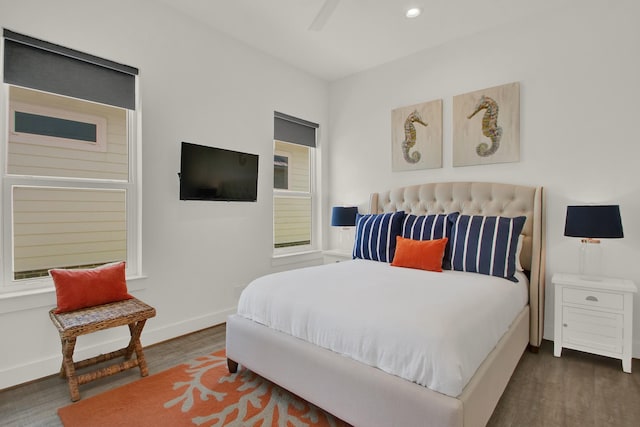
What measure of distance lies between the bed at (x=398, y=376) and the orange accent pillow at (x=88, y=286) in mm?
869

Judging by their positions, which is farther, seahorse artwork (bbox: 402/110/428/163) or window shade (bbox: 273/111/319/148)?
window shade (bbox: 273/111/319/148)

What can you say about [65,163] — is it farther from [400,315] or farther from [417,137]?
[417,137]

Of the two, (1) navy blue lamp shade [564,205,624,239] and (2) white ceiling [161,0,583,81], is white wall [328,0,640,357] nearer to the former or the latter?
(2) white ceiling [161,0,583,81]

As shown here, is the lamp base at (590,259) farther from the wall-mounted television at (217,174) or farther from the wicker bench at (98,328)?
the wicker bench at (98,328)

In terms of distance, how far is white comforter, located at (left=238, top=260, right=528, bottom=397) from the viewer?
1434 millimetres

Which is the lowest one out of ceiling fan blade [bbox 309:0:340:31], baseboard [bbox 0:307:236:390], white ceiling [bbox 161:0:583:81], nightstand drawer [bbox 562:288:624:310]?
baseboard [bbox 0:307:236:390]

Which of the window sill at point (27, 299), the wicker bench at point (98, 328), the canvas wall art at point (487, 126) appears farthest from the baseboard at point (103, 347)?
the canvas wall art at point (487, 126)

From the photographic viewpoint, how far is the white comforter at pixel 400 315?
143cm

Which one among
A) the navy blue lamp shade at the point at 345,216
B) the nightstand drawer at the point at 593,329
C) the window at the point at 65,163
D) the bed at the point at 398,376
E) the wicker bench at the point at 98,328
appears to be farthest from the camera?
the navy blue lamp shade at the point at 345,216

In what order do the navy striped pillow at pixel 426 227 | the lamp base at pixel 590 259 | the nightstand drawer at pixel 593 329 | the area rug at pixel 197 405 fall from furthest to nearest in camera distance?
the navy striped pillow at pixel 426 227, the lamp base at pixel 590 259, the nightstand drawer at pixel 593 329, the area rug at pixel 197 405

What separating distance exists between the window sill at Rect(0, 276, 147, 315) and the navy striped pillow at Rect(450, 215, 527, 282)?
302cm

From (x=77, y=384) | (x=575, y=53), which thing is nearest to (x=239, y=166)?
(x=77, y=384)

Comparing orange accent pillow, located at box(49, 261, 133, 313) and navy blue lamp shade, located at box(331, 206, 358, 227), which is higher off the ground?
navy blue lamp shade, located at box(331, 206, 358, 227)

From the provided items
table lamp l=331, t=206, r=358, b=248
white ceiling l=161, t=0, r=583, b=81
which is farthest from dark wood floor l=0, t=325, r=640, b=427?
white ceiling l=161, t=0, r=583, b=81
